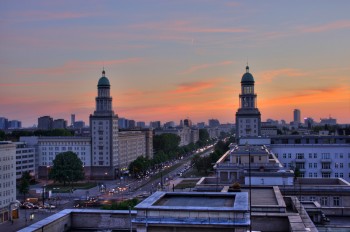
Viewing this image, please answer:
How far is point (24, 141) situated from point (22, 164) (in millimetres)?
10108

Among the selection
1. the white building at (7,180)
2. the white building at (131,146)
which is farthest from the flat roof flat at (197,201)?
the white building at (131,146)

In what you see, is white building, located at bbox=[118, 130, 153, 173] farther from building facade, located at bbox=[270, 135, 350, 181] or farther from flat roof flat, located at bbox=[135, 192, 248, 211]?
flat roof flat, located at bbox=[135, 192, 248, 211]

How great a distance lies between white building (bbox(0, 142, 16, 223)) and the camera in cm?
6178

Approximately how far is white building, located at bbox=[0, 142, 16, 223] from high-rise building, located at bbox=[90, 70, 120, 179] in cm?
4135

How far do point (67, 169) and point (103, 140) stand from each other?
53.2 ft

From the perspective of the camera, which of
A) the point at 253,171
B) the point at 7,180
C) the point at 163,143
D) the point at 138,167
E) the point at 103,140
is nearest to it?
the point at 253,171

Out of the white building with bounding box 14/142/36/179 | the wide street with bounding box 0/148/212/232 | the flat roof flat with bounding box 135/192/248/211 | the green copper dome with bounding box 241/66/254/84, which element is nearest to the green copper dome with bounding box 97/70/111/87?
the white building with bounding box 14/142/36/179

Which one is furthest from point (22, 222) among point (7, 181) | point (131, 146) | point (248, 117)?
point (131, 146)

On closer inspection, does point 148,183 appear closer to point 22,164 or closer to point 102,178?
point 102,178

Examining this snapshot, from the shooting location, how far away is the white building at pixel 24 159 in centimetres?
10319

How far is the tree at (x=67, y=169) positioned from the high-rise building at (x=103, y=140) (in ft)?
38.8

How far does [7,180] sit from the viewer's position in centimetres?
6462

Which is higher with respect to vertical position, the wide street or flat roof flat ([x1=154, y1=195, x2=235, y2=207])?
flat roof flat ([x1=154, y1=195, x2=235, y2=207])

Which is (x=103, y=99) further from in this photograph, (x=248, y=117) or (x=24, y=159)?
(x=248, y=117)
